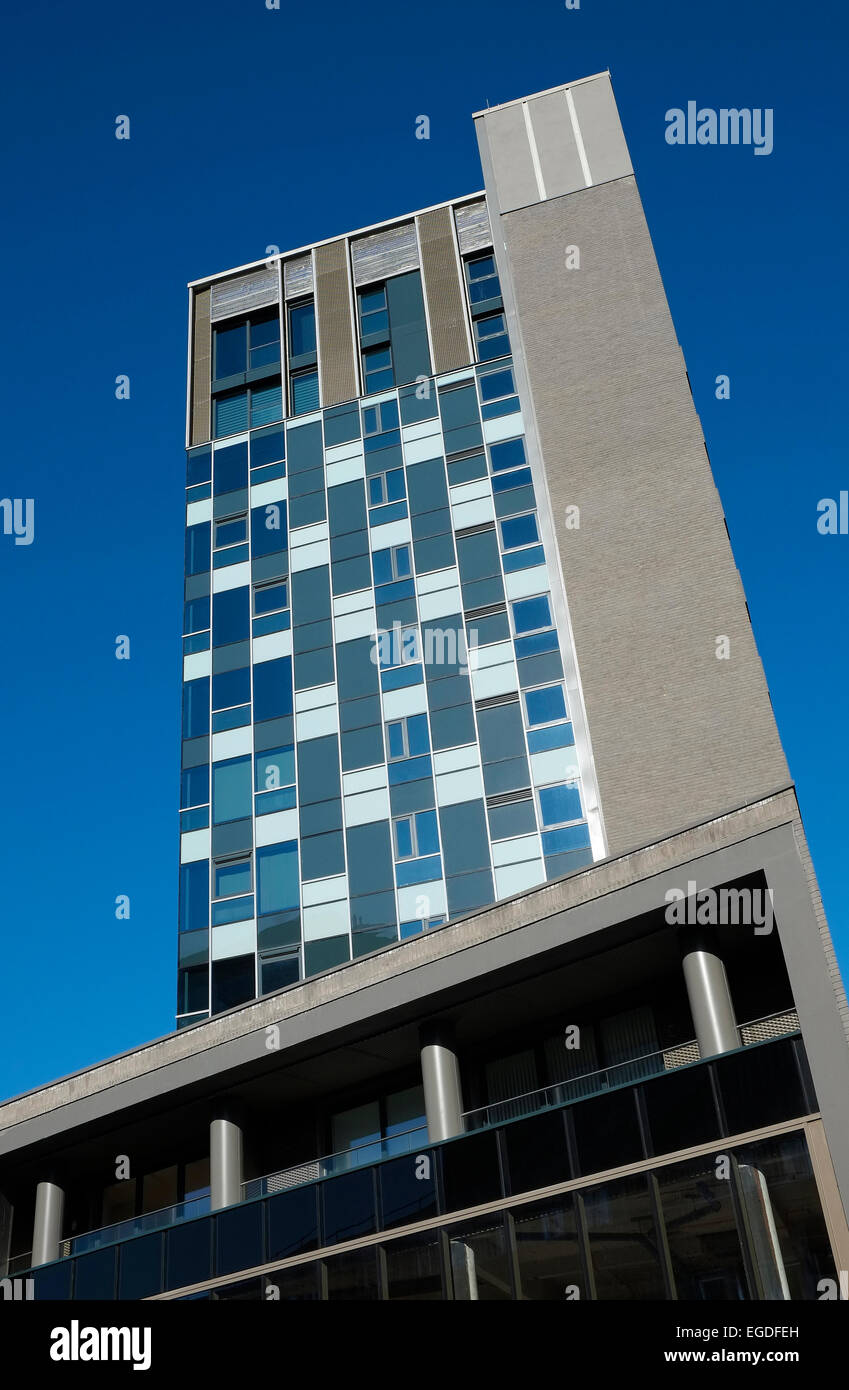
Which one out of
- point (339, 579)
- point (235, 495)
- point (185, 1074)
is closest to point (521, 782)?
point (339, 579)

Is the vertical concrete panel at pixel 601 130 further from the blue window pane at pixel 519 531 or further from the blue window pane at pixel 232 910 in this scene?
the blue window pane at pixel 232 910

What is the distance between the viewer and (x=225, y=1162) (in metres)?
23.8

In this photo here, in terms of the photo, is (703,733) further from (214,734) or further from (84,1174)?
(84,1174)

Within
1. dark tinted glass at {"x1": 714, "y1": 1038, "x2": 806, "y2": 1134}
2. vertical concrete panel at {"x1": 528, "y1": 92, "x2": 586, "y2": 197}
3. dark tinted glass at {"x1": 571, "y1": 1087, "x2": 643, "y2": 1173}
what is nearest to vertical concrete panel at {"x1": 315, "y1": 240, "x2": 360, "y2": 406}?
vertical concrete panel at {"x1": 528, "y1": 92, "x2": 586, "y2": 197}

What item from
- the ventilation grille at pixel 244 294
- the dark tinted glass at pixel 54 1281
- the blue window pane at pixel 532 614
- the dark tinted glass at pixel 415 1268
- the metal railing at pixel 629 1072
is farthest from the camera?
the ventilation grille at pixel 244 294

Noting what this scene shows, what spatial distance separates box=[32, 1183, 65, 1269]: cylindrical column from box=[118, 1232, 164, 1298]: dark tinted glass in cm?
198

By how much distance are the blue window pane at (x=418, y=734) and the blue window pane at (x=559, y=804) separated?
380 centimetres

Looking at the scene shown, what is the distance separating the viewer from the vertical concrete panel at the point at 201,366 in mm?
44750

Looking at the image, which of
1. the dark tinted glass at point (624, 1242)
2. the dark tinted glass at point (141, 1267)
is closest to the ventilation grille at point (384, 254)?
the dark tinted glass at point (141, 1267)

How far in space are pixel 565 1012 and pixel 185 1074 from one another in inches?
290

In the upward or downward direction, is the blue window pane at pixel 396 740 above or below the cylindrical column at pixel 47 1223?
above

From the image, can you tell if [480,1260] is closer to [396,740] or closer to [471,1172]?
[471,1172]

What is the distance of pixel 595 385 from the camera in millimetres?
38281

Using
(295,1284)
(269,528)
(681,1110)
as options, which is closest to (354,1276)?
(295,1284)
